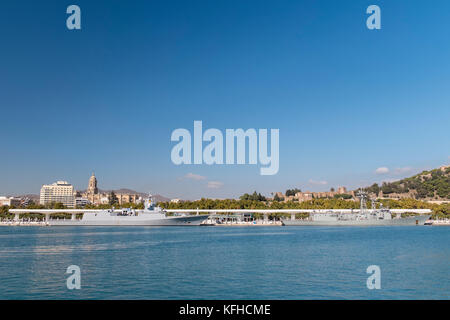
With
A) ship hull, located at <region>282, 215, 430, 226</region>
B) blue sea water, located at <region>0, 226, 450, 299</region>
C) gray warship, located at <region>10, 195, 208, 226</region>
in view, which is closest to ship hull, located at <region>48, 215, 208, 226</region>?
gray warship, located at <region>10, 195, 208, 226</region>

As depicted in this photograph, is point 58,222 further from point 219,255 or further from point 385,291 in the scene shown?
point 385,291

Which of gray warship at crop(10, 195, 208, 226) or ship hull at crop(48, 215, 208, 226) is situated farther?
gray warship at crop(10, 195, 208, 226)

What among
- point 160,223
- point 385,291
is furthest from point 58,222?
point 385,291

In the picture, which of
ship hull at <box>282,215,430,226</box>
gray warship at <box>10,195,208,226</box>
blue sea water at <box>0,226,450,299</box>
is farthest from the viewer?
ship hull at <box>282,215,430,226</box>

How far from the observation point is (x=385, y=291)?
22.4 m

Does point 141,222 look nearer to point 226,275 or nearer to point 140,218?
point 140,218

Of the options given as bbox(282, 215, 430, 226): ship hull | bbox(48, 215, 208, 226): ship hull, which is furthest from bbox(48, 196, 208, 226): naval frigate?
bbox(282, 215, 430, 226): ship hull

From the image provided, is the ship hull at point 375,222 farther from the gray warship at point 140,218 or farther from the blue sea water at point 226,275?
the blue sea water at point 226,275

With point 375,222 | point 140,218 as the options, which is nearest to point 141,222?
point 140,218

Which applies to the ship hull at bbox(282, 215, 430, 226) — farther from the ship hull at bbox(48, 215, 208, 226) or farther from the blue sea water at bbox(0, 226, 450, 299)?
the blue sea water at bbox(0, 226, 450, 299)

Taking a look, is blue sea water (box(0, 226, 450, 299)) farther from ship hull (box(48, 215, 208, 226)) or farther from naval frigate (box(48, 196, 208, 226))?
naval frigate (box(48, 196, 208, 226))

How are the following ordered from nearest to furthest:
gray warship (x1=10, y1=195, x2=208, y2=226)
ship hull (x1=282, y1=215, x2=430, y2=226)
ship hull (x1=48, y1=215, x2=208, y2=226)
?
ship hull (x1=48, y1=215, x2=208, y2=226)
gray warship (x1=10, y1=195, x2=208, y2=226)
ship hull (x1=282, y1=215, x2=430, y2=226)

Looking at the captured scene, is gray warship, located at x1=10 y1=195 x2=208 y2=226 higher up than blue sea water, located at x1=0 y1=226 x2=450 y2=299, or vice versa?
→ blue sea water, located at x1=0 y1=226 x2=450 y2=299
